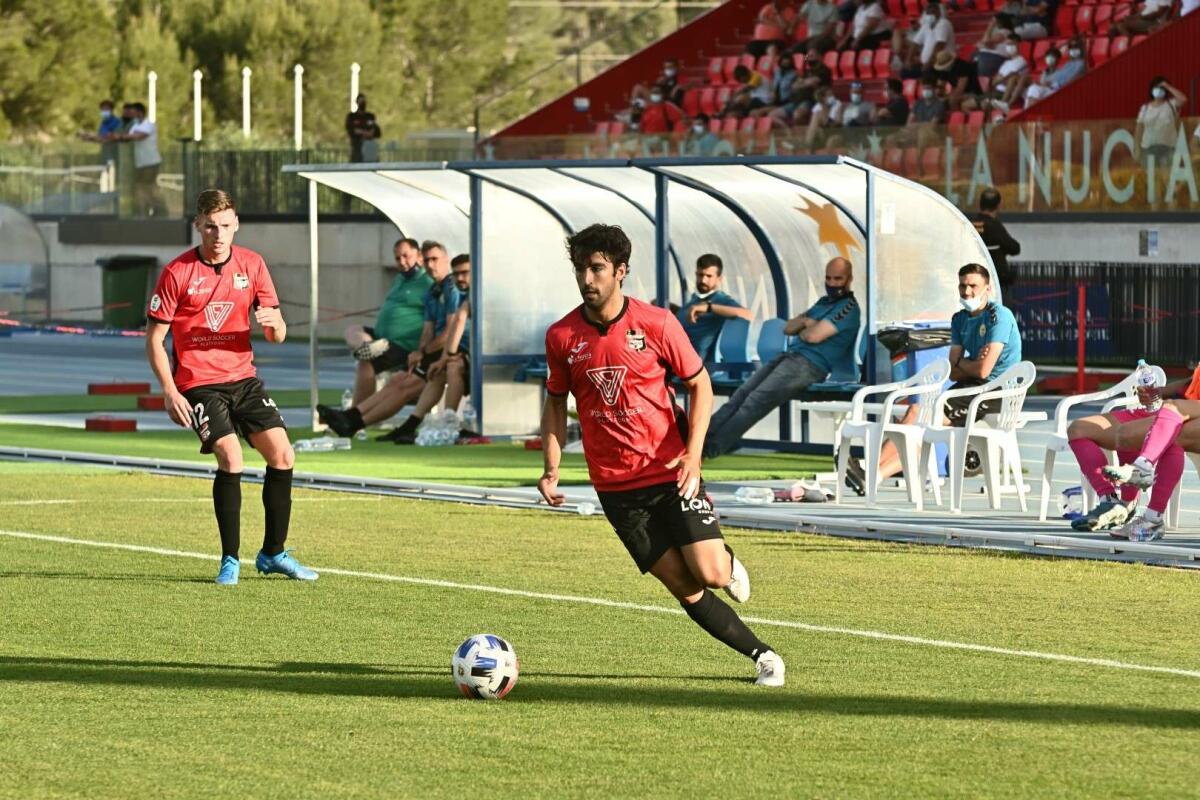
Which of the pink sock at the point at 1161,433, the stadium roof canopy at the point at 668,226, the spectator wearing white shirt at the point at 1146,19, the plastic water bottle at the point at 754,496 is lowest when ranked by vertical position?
the plastic water bottle at the point at 754,496

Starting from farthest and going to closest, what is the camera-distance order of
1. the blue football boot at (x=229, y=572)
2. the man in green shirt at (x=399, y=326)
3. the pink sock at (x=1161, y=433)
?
the man in green shirt at (x=399, y=326)
the pink sock at (x=1161, y=433)
the blue football boot at (x=229, y=572)

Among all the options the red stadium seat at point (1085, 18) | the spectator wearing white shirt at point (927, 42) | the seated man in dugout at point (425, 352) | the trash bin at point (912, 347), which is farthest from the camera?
the spectator wearing white shirt at point (927, 42)

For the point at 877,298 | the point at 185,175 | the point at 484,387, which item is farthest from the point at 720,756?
the point at 185,175

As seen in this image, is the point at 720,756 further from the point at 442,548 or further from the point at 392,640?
the point at 442,548

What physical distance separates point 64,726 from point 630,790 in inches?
83.9

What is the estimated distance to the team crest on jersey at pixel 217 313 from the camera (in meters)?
12.0

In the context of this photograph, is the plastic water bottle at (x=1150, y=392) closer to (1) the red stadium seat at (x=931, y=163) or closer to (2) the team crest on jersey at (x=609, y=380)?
(2) the team crest on jersey at (x=609, y=380)

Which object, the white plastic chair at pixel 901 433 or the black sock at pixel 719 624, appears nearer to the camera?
the black sock at pixel 719 624

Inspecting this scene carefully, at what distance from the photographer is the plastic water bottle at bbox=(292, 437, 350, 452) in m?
19.6

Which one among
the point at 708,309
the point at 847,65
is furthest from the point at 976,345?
the point at 847,65

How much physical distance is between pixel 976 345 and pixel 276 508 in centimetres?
552

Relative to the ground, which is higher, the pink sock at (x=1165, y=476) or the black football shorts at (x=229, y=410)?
the black football shorts at (x=229, y=410)

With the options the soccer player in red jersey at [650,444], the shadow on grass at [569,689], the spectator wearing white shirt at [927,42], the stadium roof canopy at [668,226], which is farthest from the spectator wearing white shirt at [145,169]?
the soccer player in red jersey at [650,444]

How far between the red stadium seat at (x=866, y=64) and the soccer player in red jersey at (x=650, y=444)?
1242 inches
